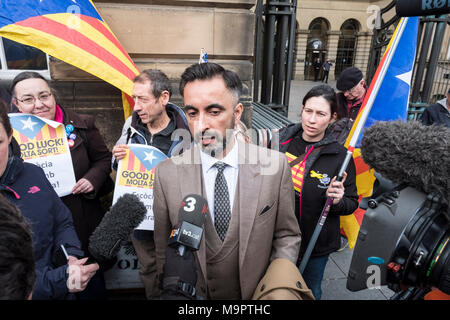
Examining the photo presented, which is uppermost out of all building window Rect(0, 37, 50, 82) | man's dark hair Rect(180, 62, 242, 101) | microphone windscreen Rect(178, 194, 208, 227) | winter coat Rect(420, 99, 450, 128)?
building window Rect(0, 37, 50, 82)

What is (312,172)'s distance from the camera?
223 centimetres

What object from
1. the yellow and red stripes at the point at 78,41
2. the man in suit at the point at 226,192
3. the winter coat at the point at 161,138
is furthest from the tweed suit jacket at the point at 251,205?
the yellow and red stripes at the point at 78,41

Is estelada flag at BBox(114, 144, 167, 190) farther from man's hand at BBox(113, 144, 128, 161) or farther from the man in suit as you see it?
the man in suit

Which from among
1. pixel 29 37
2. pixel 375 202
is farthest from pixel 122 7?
pixel 375 202

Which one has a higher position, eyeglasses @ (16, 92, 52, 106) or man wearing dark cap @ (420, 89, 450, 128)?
eyeglasses @ (16, 92, 52, 106)

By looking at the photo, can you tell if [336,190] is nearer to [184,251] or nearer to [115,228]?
[184,251]

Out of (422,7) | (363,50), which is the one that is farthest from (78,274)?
(363,50)

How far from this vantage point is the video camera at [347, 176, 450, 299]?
3.67ft

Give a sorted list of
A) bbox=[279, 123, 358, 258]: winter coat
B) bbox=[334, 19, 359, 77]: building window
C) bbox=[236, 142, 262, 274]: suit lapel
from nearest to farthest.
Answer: bbox=[236, 142, 262, 274]: suit lapel, bbox=[279, 123, 358, 258]: winter coat, bbox=[334, 19, 359, 77]: building window

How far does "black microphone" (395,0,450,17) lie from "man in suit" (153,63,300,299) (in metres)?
1.19

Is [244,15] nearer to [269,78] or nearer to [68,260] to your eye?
[269,78]

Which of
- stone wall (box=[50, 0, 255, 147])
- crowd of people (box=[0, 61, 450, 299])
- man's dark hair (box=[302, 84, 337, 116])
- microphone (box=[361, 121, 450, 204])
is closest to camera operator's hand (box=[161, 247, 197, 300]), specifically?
crowd of people (box=[0, 61, 450, 299])

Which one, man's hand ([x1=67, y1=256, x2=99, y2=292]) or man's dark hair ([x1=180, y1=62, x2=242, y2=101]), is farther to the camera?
man's dark hair ([x1=180, y1=62, x2=242, y2=101])

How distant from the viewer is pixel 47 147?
2.32m
